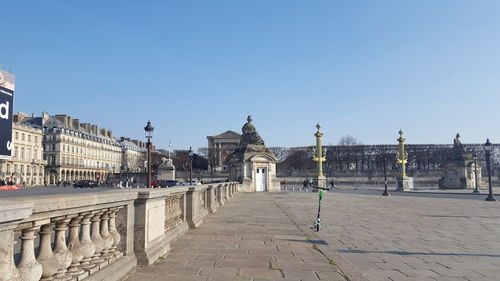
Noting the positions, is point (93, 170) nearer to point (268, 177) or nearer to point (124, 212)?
point (268, 177)

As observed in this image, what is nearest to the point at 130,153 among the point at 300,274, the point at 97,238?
the point at 300,274

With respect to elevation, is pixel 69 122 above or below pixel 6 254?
above

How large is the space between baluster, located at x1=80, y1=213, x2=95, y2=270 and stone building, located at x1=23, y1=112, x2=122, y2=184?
80881 millimetres

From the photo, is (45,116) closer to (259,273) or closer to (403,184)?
(403,184)

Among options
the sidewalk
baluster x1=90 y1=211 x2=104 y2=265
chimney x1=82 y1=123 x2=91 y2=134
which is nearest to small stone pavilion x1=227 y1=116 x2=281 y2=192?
the sidewalk

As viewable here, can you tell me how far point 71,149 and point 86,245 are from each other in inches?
3472

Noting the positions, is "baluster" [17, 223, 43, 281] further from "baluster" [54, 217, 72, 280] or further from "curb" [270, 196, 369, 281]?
"curb" [270, 196, 369, 281]

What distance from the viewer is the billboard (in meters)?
36.5

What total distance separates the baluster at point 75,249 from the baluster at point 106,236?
23.3 inches

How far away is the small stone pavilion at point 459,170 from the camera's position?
151ft

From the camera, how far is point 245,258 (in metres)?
6.45

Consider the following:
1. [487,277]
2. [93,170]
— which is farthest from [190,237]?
[93,170]

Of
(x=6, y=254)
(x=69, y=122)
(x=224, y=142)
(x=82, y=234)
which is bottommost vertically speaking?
(x=82, y=234)

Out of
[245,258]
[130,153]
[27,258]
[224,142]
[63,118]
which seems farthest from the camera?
[130,153]
